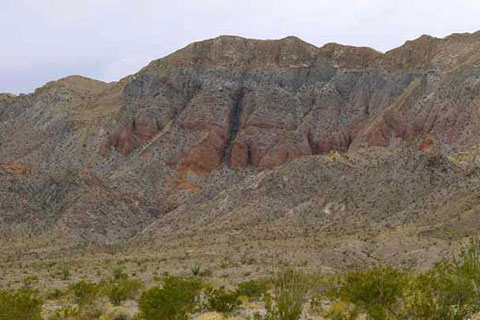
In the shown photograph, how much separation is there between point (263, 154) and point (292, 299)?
72.2 m

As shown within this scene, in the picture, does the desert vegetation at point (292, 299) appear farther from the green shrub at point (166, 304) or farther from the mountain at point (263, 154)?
the mountain at point (263, 154)

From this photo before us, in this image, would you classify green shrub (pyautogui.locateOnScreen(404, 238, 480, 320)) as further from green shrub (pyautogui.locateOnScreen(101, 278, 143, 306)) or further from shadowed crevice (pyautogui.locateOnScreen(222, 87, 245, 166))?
shadowed crevice (pyautogui.locateOnScreen(222, 87, 245, 166))

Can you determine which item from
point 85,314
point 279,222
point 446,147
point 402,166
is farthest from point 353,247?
point 446,147

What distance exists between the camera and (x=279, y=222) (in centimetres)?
6075

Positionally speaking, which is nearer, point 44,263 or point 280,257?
point 280,257

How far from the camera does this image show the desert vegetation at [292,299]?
51.0ft

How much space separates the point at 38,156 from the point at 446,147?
59.6m

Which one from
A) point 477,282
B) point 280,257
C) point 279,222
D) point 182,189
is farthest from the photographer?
point 182,189

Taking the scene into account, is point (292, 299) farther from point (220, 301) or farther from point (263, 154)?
point (263, 154)

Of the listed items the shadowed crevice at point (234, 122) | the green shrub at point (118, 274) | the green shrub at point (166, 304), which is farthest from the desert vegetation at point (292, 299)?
the shadowed crevice at point (234, 122)

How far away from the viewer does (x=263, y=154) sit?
290 ft

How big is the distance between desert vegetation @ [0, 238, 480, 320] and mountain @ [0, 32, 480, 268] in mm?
18386

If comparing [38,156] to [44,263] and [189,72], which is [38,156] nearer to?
[189,72]

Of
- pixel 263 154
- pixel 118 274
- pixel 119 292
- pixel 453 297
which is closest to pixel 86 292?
pixel 119 292
